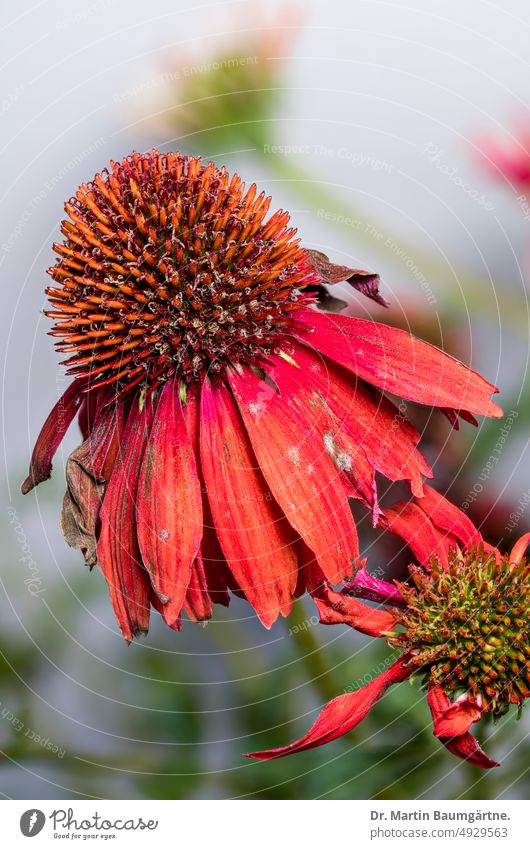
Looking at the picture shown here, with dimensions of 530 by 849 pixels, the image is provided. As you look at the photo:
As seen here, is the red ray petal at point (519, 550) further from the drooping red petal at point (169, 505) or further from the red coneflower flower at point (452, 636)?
the drooping red petal at point (169, 505)

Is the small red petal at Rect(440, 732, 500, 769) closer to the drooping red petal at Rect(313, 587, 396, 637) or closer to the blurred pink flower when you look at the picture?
the drooping red petal at Rect(313, 587, 396, 637)

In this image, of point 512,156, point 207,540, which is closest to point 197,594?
point 207,540

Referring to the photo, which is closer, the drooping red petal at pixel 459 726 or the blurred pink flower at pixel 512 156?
the drooping red petal at pixel 459 726

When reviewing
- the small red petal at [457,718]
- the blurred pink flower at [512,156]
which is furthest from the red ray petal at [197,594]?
the blurred pink flower at [512,156]

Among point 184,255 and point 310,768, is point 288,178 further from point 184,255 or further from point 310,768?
point 310,768

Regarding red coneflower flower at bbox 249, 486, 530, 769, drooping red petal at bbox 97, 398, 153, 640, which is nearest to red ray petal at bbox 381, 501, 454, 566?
Answer: red coneflower flower at bbox 249, 486, 530, 769

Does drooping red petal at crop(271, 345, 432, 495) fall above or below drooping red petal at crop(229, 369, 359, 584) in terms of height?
above

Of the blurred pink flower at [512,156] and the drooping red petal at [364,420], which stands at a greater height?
the blurred pink flower at [512,156]

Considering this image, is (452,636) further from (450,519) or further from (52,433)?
(52,433)
